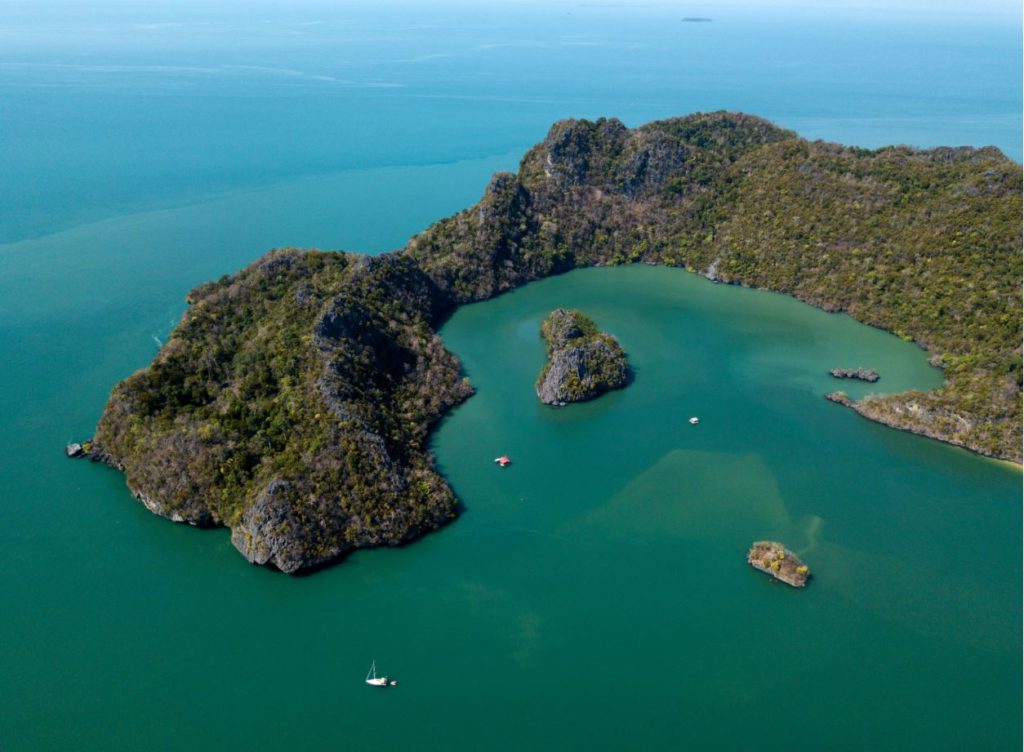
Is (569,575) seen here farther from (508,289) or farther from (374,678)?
(508,289)

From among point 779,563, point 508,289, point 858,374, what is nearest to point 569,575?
point 779,563

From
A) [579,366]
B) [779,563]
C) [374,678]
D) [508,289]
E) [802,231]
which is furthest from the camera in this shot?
[802,231]

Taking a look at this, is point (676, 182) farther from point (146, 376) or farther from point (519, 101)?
point (519, 101)

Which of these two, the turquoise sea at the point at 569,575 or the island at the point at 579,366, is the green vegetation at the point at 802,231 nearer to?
the turquoise sea at the point at 569,575

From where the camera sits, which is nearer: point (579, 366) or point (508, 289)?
point (579, 366)

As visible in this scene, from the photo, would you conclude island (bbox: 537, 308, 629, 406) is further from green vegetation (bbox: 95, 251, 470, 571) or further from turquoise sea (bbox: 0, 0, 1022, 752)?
green vegetation (bbox: 95, 251, 470, 571)

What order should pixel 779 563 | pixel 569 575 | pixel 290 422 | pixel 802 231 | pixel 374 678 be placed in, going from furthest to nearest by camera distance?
pixel 802 231
pixel 290 422
pixel 569 575
pixel 779 563
pixel 374 678

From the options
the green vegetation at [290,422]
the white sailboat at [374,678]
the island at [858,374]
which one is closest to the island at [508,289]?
the green vegetation at [290,422]
